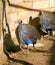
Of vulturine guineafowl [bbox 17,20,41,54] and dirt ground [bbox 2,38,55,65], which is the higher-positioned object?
vulturine guineafowl [bbox 17,20,41,54]

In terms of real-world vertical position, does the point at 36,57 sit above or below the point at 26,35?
below

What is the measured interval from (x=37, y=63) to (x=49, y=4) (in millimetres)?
2678

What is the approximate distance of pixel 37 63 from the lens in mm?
6855

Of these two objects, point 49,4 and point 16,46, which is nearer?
point 16,46

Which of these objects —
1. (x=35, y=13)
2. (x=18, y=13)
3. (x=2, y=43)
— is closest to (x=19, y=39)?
(x=2, y=43)

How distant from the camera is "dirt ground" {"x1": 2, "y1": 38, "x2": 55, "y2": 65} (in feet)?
22.7

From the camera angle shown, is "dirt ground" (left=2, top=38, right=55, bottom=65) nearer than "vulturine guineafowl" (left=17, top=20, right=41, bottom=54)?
Yes

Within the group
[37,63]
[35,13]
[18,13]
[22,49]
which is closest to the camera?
[37,63]

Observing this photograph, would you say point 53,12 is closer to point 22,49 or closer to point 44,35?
point 44,35

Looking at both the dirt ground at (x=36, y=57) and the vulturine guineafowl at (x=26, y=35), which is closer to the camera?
the dirt ground at (x=36, y=57)

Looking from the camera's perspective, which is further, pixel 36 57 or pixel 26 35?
pixel 26 35

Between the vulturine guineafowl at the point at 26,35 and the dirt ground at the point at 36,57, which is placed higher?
the vulturine guineafowl at the point at 26,35

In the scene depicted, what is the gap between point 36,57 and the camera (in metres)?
7.20

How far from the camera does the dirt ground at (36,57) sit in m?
6.91
